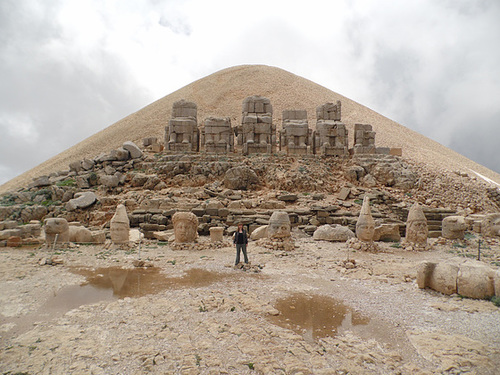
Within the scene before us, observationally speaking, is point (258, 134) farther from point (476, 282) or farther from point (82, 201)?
point (476, 282)

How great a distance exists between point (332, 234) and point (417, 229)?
9.26ft

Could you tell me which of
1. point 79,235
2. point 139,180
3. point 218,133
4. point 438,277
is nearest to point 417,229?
point 438,277

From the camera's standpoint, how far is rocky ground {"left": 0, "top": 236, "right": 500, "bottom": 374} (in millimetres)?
3930

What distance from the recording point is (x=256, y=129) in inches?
734

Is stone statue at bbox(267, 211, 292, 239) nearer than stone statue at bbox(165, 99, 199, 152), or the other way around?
stone statue at bbox(267, 211, 292, 239)

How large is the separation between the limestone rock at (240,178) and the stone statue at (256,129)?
212cm

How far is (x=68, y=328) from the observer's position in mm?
4805

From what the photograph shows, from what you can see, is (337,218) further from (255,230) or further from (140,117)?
(140,117)

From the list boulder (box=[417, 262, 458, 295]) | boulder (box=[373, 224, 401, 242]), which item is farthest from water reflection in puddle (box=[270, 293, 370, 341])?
boulder (box=[373, 224, 401, 242])

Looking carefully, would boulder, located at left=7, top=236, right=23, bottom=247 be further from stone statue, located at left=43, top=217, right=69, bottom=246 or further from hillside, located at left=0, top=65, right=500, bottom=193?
hillside, located at left=0, top=65, right=500, bottom=193

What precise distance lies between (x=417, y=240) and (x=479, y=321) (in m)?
6.30

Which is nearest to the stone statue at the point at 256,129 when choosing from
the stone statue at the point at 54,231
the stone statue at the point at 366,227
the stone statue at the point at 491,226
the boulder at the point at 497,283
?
the stone statue at the point at 366,227

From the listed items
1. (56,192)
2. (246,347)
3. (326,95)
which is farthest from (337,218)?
(326,95)

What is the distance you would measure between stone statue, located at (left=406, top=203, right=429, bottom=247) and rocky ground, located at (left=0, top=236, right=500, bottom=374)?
2790mm
